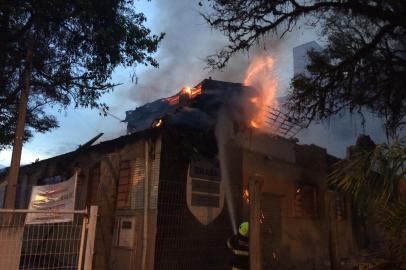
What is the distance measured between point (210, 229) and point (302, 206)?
17.7ft

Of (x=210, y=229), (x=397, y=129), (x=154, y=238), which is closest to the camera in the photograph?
(x=154, y=238)

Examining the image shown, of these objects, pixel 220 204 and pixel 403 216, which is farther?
pixel 220 204

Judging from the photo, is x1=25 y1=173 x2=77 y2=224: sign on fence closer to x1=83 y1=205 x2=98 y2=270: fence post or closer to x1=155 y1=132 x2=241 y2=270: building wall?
x1=83 y1=205 x2=98 y2=270: fence post

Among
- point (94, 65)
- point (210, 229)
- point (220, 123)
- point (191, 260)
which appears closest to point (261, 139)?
point (220, 123)

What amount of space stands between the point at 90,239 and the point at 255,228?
3.75m

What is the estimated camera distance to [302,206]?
575 inches

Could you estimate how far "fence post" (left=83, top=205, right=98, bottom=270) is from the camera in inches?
211

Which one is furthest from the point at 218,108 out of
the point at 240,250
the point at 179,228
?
the point at 240,250

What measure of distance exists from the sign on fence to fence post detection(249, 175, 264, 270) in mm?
3671

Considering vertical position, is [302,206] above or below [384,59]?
below

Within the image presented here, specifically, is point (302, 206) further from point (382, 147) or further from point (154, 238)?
point (382, 147)

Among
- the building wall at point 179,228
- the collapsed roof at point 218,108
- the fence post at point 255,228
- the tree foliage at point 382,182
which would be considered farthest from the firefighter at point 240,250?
the collapsed roof at point 218,108

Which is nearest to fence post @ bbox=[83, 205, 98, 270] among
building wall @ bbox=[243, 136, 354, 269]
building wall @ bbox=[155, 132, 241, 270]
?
building wall @ bbox=[155, 132, 241, 270]

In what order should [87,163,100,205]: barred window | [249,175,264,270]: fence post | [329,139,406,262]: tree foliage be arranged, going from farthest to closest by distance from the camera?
[87,163,100,205]: barred window → [249,175,264,270]: fence post → [329,139,406,262]: tree foliage
